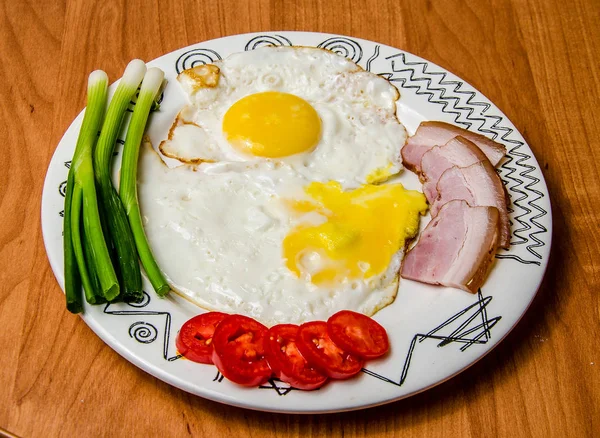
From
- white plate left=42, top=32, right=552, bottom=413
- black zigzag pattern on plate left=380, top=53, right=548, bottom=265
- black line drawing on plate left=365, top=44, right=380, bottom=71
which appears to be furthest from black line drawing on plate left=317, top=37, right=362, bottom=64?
white plate left=42, top=32, right=552, bottom=413

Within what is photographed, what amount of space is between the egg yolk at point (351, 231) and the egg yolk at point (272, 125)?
316 millimetres

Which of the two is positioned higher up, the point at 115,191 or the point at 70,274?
the point at 115,191

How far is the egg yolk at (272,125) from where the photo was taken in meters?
3.33

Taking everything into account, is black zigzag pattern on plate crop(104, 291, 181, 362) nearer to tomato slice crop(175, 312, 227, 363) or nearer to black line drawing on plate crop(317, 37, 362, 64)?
tomato slice crop(175, 312, 227, 363)

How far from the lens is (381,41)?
432 cm

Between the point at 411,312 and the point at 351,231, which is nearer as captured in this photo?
the point at 411,312

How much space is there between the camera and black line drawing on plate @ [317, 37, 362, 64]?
382cm

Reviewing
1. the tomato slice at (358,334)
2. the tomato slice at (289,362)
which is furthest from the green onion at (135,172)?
the tomato slice at (358,334)

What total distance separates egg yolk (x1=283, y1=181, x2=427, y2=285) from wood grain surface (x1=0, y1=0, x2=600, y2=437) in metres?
0.64

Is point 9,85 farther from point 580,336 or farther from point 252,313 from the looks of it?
point 580,336

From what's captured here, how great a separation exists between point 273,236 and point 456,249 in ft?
2.82

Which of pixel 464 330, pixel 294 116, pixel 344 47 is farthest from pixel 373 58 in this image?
pixel 464 330

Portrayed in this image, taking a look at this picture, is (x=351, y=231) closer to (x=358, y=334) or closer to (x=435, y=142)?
(x=358, y=334)

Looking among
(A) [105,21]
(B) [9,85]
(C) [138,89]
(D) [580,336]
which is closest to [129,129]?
(C) [138,89]
